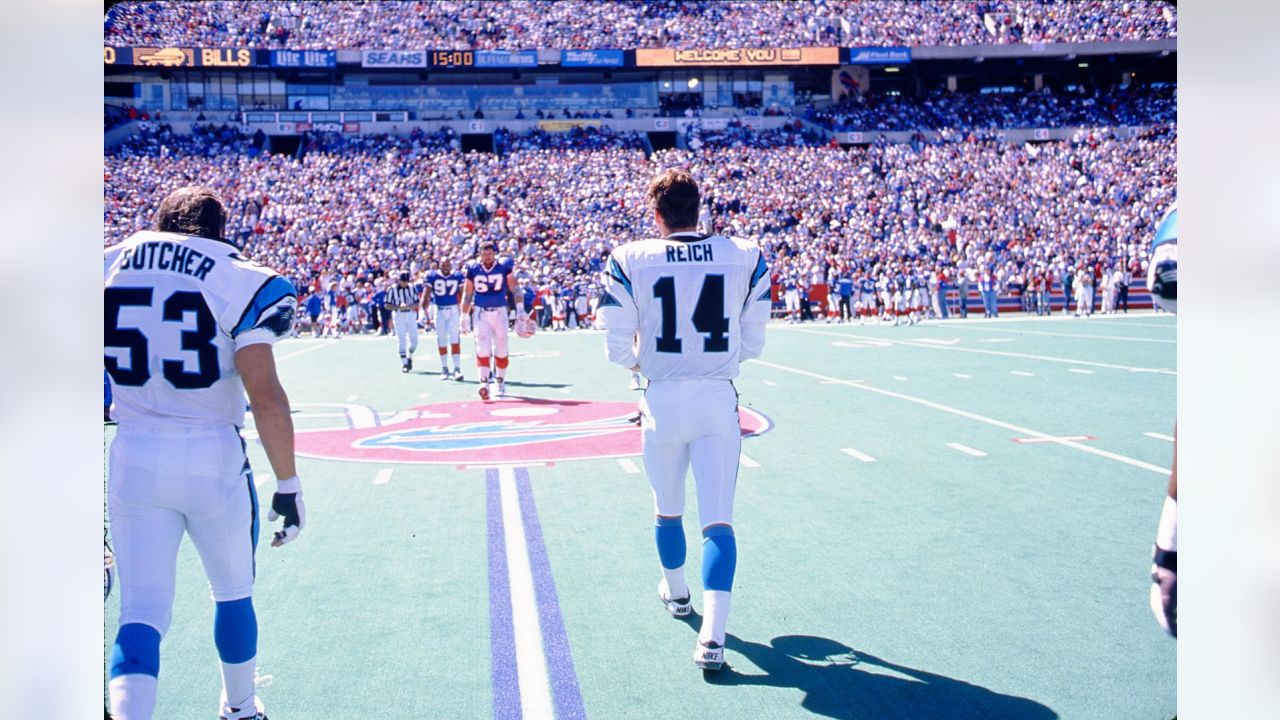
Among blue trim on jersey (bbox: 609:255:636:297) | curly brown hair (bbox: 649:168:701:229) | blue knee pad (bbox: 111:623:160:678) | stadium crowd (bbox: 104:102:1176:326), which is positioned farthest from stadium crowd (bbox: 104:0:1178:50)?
blue knee pad (bbox: 111:623:160:678)

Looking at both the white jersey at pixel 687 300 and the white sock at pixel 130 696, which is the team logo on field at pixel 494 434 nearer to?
the white jersey at pixel 687 300

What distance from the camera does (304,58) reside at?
4316cm

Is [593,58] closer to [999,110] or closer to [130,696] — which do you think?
[999,110]

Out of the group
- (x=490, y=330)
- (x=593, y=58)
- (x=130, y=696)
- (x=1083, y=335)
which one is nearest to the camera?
(x=130, y=696)

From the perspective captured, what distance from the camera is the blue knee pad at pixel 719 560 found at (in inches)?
161

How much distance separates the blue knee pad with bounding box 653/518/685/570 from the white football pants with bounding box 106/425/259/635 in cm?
196

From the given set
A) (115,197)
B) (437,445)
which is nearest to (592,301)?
(115,197)

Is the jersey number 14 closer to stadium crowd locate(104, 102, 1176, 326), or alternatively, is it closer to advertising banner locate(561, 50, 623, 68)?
stadium crowd locate(104, 102, 1176, 326)

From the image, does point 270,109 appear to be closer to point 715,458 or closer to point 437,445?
point 437,445

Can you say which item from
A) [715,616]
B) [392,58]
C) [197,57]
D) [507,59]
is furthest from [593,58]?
[715,616]

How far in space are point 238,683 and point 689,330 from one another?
2131mm

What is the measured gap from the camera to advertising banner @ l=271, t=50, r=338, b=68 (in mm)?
42938

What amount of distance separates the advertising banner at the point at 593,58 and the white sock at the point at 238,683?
4293cm

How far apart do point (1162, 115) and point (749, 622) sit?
4370 cm
